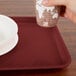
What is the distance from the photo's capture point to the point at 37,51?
2.28 feet

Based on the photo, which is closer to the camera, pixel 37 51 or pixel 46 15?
pixel 37 51

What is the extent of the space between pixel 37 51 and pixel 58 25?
0.75ft

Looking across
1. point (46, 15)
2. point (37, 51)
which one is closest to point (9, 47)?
point (37, 51)

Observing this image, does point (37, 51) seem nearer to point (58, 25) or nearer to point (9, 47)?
point (9, 47)

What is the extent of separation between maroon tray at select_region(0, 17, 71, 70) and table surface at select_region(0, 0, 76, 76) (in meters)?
0.02

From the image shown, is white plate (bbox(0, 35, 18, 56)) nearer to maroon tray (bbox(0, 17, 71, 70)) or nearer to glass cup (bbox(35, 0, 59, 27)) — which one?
maroon tray (bbox(0, 17, 71, 70))

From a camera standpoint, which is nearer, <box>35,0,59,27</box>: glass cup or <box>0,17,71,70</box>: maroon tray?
<box>0,17,71,70</box>: maroon tray

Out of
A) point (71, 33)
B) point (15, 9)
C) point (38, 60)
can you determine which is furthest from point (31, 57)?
point (15, 9)

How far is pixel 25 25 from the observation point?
2.76 ft

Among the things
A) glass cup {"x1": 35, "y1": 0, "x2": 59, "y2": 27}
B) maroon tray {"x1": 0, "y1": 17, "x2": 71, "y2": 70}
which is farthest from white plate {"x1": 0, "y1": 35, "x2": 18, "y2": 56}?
glass cup {"x1": 35, "y1": 0, "x2": 59, "y2": 27}

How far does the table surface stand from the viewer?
2.10 feet

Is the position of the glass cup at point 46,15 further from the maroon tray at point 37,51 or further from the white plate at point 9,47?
the white plate at point 9,47

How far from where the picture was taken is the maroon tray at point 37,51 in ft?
2.09

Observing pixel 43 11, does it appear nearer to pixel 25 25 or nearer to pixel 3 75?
pixel 25 25
